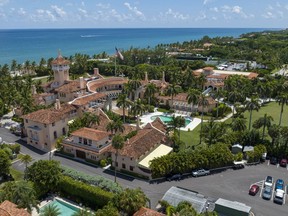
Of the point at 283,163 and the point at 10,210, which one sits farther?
the point at 283,163

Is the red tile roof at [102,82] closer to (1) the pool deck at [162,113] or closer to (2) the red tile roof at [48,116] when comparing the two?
(1) the pool deck at [162,113]

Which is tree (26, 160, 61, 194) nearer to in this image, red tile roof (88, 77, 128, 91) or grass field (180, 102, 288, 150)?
grass field (180, 102, 288, 150)

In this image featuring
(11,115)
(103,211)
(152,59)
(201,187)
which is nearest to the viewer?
(103,211)

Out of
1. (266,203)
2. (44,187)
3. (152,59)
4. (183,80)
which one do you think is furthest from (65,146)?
(152,59)

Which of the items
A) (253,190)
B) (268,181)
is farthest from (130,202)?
(268,181)

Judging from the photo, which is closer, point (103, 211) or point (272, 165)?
point (103, 211)

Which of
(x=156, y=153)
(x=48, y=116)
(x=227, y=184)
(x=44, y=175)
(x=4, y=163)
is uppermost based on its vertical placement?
(x=48, y=116)

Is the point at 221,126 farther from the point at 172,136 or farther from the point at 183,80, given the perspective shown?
the point at 183,80

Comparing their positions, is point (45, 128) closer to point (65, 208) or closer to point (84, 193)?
point (65, 208)
